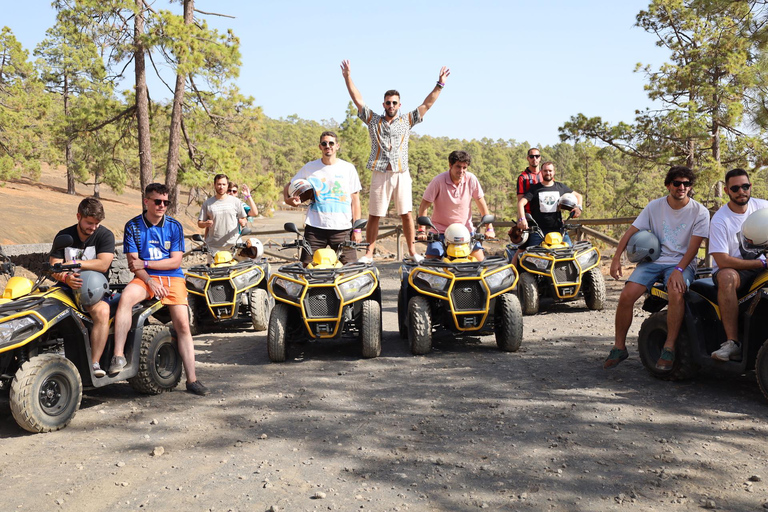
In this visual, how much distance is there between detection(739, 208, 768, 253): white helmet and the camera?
5164 mm

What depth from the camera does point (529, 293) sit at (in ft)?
31.8

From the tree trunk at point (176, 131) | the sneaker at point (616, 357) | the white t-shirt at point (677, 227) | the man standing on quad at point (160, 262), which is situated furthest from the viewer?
Answer: the tree trunk at point (176, 131)

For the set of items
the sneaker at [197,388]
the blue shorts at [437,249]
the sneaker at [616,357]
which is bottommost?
the sneaker at [197,388]

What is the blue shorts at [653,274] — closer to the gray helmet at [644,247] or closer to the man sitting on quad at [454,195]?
the gray helmet at [644,247]

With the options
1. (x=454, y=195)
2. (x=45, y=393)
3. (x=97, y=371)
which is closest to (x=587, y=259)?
(x=454, y=195)

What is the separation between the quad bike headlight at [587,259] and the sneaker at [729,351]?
4464mm

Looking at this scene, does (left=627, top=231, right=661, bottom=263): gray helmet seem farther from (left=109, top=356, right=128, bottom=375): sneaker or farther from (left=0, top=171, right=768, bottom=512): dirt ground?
(left=109, top=356, right=128, bottom=375): sneaker

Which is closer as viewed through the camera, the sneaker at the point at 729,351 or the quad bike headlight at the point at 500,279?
the sneaker at the point at 729,351

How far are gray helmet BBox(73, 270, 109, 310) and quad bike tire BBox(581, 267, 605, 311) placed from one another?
699cm

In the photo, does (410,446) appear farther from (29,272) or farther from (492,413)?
(29,272)

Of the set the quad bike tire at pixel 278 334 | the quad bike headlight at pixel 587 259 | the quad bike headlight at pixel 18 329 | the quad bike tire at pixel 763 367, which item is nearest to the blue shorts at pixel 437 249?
the quad bike tire at pixel 278 334

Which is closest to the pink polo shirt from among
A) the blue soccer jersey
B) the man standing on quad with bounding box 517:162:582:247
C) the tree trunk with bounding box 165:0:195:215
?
the man standing on quad with bounding box 517:162:582:247

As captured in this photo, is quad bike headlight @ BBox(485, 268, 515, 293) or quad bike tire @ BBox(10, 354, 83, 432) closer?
quad bike tire @ BBox(10, 354, 83, 432)

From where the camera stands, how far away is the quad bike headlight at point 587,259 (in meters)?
9.72
